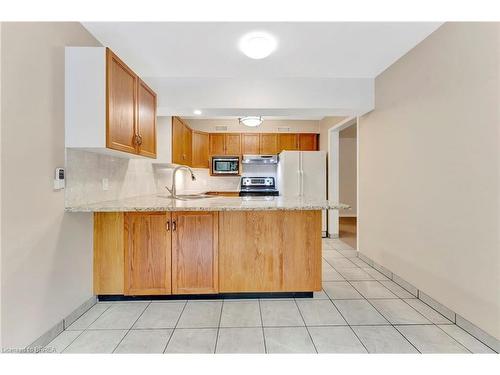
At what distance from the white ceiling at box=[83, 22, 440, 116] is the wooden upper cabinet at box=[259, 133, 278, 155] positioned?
77.0 inches

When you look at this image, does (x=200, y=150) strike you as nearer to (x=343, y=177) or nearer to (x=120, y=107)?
(x=120, y=107)

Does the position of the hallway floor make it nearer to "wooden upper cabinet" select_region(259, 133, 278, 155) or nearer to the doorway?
the doorway

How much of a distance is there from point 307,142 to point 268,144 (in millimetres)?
798

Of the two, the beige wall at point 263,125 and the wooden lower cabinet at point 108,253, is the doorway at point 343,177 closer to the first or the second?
the beige wall at point 263,125

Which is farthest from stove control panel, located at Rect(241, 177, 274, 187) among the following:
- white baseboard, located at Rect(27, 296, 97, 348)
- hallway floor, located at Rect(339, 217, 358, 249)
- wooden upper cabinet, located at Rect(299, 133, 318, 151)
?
white baseboard, located at Rect(27, 296, 97, 348)

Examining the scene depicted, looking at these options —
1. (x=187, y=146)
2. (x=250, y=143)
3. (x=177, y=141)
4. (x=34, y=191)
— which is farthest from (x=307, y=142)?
(x=34, y=191)

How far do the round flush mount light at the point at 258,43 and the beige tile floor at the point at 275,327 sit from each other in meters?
2.19

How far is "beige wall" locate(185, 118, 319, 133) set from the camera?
5.47m

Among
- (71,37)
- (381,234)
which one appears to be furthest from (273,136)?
(71,37)

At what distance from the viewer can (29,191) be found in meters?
1.60
